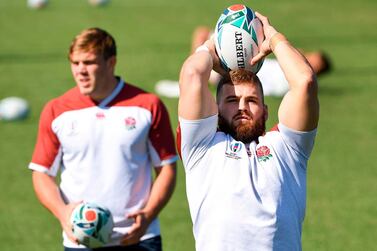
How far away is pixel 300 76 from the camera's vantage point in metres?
6.00

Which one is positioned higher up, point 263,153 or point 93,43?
point 93,43

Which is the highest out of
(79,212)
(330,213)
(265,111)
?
(265,111)

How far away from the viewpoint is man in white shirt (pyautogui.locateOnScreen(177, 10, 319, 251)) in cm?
596

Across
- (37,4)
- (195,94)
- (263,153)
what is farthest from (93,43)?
(37,4)

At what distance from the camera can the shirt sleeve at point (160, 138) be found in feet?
26.9

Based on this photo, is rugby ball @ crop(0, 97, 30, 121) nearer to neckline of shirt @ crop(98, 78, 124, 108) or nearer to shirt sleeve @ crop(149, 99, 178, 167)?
neckline of shirt @ crop(98, 78, 124, 108)

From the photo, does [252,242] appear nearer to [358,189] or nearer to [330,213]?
[330,213]

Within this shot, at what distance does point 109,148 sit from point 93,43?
0.95 m

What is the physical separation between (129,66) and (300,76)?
16.6 m

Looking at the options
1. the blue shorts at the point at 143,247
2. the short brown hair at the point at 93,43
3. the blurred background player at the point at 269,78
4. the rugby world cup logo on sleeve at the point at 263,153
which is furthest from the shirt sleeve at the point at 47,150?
the blurred background player at the point at 269,78

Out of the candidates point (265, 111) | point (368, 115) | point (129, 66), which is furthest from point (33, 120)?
point (265, 111)

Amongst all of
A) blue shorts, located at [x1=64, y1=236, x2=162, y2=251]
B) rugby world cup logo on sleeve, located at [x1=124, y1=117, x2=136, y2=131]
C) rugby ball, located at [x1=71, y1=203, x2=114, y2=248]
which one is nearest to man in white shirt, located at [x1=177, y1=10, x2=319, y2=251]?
rugby ball, located at [x1=71, y1=203, x2=114, y2=248]

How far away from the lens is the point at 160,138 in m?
8.21

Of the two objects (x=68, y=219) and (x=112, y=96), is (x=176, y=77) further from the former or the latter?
(x=68, y=219)
